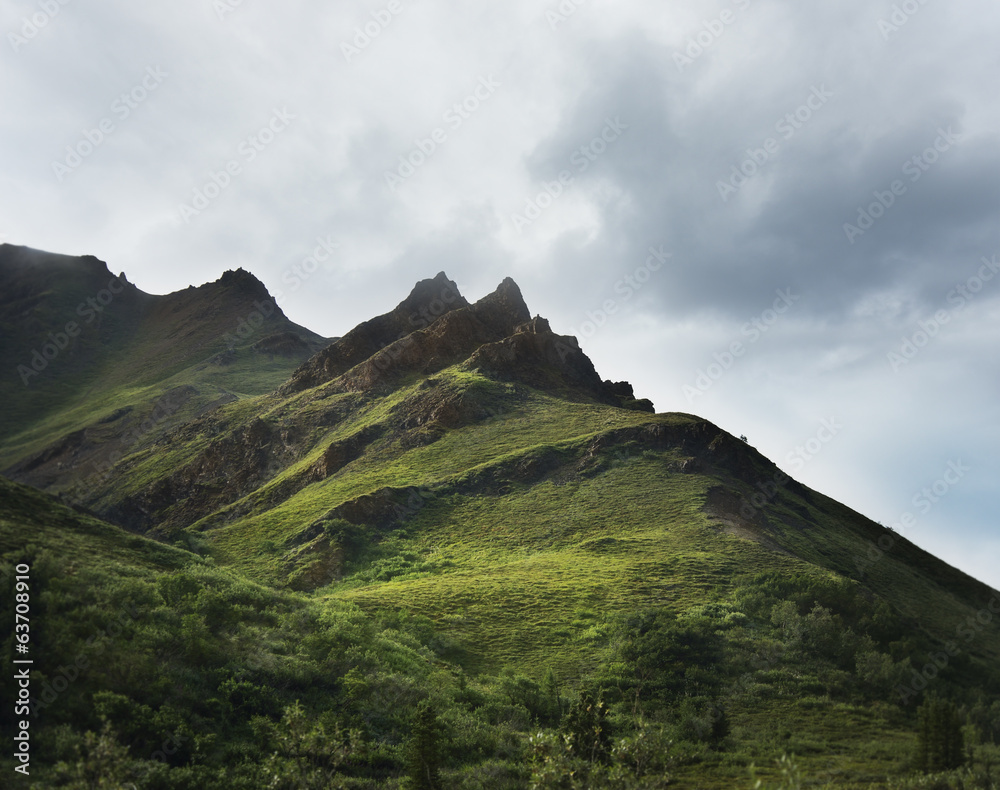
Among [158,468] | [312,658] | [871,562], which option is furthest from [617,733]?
[158,468]

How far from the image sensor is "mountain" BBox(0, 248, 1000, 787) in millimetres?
27906

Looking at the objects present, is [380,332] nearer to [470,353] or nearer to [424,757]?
[470,353]

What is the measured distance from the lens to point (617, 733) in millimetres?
27047

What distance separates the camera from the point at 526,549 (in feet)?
168

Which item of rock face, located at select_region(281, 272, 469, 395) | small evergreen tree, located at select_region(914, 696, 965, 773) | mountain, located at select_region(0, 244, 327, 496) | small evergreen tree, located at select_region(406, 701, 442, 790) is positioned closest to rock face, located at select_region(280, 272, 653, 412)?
rock face, located at select_region(281, 272, 469, 395)

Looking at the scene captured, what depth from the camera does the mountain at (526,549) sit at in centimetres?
2791

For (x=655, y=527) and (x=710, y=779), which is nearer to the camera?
(x=710, y=779)

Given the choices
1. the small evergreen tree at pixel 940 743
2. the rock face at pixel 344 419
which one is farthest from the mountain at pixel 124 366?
the small evergreen tree at pixel 940 743

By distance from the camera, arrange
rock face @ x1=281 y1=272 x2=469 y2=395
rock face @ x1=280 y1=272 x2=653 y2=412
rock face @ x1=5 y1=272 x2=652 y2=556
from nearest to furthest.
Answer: rock face @ x1=5 y1=272 x2=652 y2=556
rock face @ x1=280 y1=272 x2=653 y2=412
rock face @ x1=281 y1=272 x2=469 y2=395

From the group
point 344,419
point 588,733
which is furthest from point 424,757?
point 344,419

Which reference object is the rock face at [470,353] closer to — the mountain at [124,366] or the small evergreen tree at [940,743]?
the mountain at [124,366]

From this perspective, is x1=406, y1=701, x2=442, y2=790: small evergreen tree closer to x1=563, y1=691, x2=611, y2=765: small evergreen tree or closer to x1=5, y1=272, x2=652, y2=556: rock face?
x1=563, y1=691, x2=611, y2=765: small evergreen tree

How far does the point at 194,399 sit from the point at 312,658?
346 ft

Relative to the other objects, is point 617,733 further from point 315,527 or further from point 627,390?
point 627,390
